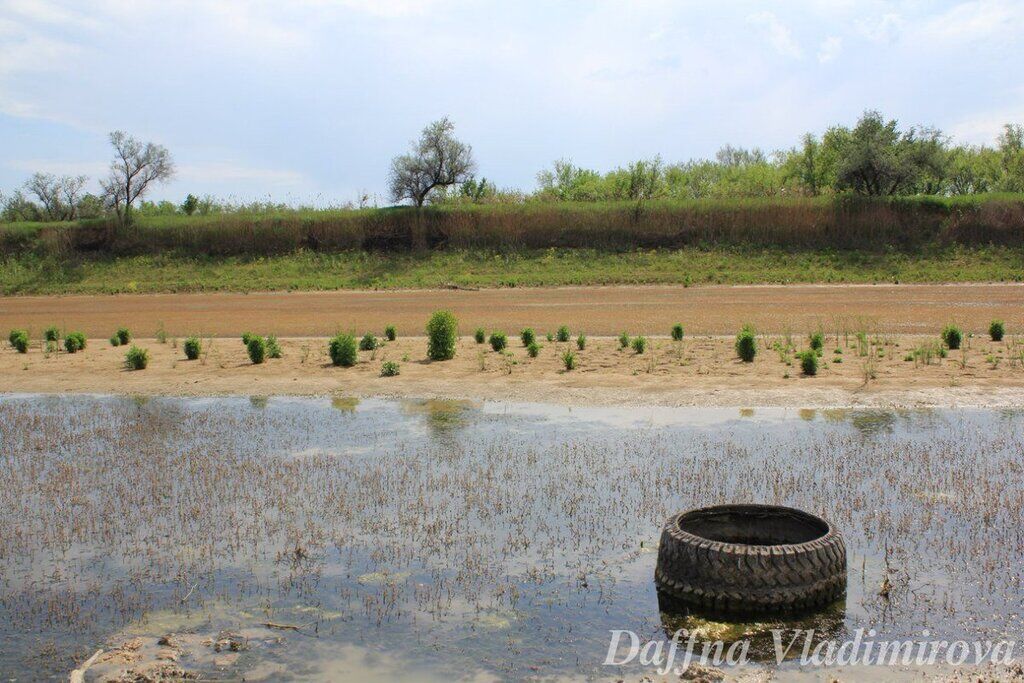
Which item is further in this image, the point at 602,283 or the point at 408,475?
the point at 602,283

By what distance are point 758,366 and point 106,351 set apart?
18521 mm

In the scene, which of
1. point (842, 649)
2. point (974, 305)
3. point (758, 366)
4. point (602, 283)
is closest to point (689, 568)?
point (842, 649)

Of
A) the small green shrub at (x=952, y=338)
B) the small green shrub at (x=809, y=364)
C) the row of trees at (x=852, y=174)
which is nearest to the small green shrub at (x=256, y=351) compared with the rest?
the small green shrub at (x=809, y=364)

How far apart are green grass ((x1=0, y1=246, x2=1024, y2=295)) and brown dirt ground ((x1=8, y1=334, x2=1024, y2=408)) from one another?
21019 mm

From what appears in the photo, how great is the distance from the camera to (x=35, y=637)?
7941 millimetres

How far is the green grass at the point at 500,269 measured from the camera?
154ft

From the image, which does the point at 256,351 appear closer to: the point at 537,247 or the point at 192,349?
the point at 192,349

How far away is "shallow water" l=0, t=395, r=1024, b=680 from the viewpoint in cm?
788

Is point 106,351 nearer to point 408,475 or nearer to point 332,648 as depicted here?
point 408,475

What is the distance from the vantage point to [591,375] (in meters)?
21.8

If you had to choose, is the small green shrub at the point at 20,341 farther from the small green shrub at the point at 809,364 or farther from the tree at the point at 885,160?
the tree at the point at 885,160

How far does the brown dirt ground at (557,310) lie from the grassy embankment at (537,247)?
365cm

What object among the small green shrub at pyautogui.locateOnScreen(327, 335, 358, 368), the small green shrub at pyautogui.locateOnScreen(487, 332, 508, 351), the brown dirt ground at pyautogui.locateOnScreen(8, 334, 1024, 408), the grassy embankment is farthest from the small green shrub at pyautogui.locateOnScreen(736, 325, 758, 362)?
the grassy embankment

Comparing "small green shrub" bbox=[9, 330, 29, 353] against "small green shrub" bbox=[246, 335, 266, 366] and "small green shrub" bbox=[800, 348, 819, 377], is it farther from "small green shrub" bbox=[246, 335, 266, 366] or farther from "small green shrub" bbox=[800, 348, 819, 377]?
"small green shrub" bbox=[800, 348, 819, 377]
